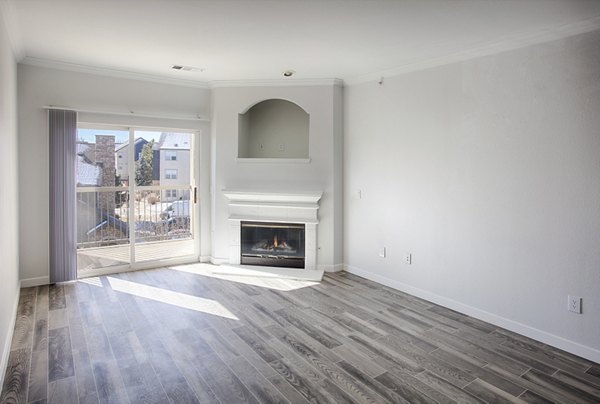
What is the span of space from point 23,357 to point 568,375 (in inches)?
150

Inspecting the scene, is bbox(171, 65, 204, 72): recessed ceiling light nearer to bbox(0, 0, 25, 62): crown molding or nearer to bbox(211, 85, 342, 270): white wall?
bbox(211, 85, 342, 270): white wall

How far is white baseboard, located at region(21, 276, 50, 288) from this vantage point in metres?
4.26

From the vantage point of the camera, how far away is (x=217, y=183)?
527cm

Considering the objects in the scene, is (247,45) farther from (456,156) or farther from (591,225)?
(591,225)

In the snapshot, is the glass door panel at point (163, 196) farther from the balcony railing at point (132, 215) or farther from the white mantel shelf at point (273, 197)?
the white mantel shelf at point (273, 197)

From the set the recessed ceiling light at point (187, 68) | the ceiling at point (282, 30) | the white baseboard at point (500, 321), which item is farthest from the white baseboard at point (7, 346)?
the white baseboard at point (500, 321)

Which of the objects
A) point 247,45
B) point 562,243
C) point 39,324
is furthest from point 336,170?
point 39,324

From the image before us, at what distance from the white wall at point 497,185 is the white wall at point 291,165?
0.47 metres

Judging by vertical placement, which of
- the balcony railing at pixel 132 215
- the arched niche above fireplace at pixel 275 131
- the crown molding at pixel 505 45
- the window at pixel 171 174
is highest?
the crown molding at pixel 505 45

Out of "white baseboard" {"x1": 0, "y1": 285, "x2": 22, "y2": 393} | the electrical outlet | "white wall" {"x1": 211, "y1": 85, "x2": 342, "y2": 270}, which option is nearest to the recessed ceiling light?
"white wall" {"x1": 211, "y1": 85, "x2": 342, "y2": 270}

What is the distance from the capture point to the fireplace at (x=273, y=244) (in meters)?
5.18

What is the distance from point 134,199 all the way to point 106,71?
1599 millimetres

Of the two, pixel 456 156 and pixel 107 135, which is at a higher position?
pixel 107 135

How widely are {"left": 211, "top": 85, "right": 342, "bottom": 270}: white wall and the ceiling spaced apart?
637mm
